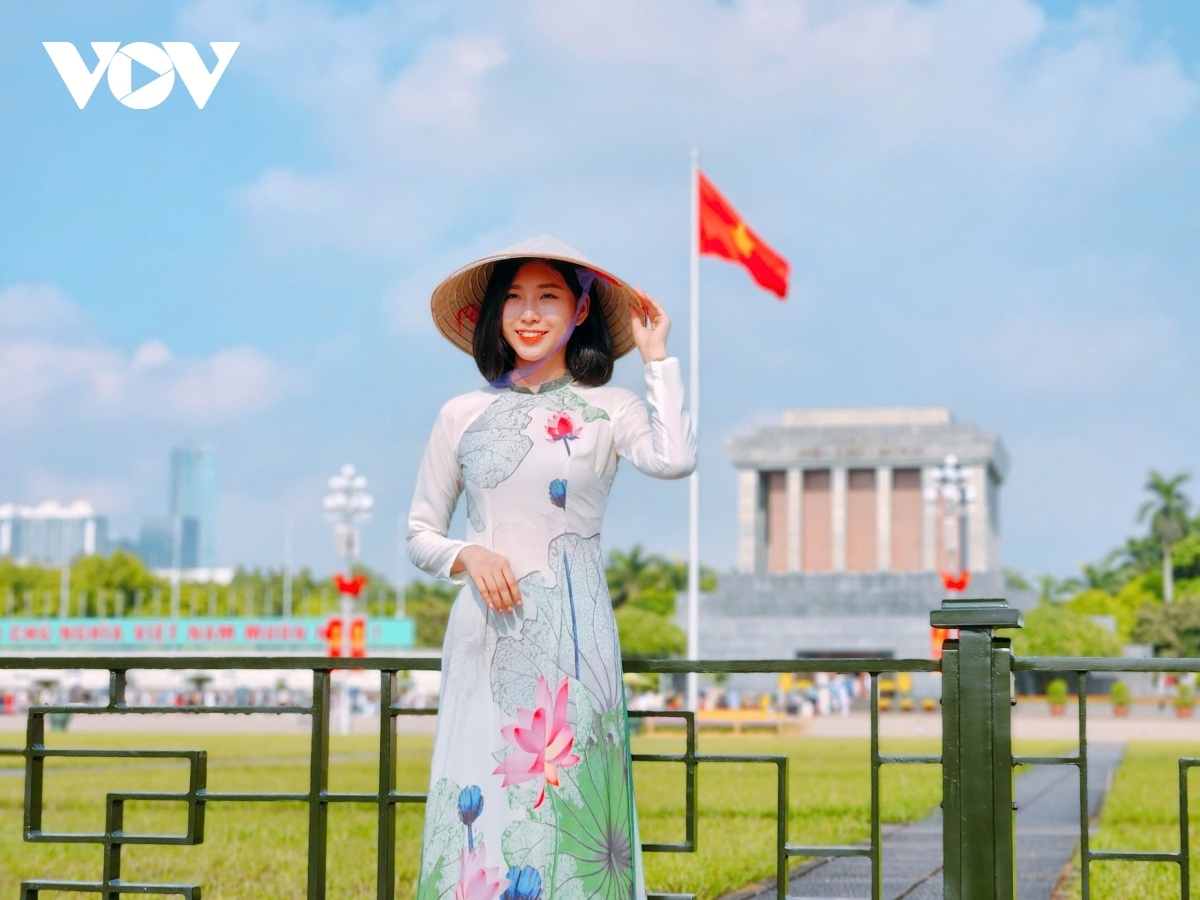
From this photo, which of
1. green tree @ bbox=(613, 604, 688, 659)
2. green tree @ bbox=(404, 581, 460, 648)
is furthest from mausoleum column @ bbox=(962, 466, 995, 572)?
green tree @ bbox=(404, 581, 460, 648)

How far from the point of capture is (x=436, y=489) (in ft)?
10.8

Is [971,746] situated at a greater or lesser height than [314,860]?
greater

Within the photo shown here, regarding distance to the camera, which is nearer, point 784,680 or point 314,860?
point 314,860

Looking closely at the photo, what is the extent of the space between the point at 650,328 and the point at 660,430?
0.27 metres

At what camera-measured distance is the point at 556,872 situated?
2.94 m

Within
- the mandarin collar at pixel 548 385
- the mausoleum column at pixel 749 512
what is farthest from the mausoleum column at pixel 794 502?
the mandarin collar at pixel 548 385

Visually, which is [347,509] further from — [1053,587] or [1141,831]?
[1053,587]

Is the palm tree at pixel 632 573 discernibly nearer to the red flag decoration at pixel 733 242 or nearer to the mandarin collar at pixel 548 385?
the red flag decoration at pixel 733 242

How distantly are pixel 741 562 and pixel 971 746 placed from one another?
183 feet

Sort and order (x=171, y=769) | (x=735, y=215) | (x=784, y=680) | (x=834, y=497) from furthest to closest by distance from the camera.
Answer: (x=834, y=497) < (x=784, y=680) < (x=735, y=215) < (x=171, y=769)

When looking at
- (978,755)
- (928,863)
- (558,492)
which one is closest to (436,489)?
(558,492)

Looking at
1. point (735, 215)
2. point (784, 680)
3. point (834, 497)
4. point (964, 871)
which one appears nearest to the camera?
point (964, 871)

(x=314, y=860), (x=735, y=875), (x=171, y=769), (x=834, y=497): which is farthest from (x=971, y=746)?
(x=834, y=497)

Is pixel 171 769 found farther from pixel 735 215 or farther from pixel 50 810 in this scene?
pixel 735 215
